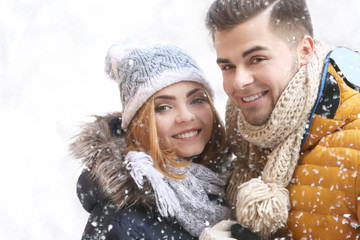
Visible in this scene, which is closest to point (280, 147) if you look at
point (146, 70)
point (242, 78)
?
point (242, 78)

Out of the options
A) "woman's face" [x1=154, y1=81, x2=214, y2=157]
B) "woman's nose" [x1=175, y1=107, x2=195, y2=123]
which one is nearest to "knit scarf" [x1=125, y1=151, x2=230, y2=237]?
Answer: "woman's face" [x1=154, y1=81, x2=214, y2=157]

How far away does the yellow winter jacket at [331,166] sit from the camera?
57.6 inches

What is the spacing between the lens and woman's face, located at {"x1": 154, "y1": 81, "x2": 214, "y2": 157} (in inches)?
76.6

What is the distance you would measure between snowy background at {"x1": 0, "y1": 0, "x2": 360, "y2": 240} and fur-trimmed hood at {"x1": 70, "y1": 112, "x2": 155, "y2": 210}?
5.92 feet

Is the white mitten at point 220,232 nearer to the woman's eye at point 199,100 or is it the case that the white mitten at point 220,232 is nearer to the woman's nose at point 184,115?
the woman's nose at point 184,115

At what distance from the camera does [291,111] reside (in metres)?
1.57

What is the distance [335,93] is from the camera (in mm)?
1549

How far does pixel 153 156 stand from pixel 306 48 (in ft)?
2.65

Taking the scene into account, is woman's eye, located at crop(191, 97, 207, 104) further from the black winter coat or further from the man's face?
the black winter coat

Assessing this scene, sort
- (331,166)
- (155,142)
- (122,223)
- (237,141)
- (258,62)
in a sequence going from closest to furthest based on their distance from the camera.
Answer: (331,166), (258,62), (122,223), (155,142), (237,141)

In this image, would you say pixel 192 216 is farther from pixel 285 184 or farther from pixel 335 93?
pixel 335 93

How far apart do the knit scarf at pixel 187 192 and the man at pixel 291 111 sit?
21 cm

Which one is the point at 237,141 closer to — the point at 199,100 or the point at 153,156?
the point at 199,100

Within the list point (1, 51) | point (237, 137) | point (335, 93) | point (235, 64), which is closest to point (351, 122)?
point (335, 93)
